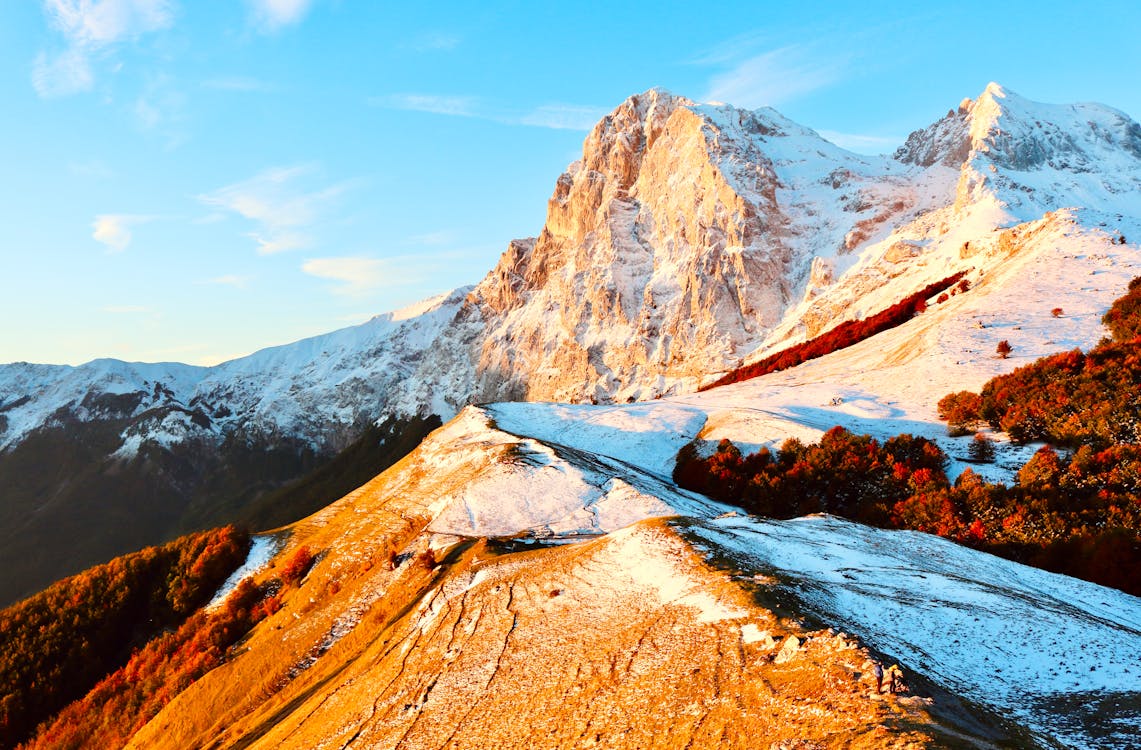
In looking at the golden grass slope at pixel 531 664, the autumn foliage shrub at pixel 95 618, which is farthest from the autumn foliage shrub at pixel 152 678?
the autumn foliage shrub at pixel 95 618

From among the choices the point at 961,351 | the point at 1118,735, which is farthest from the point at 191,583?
the point at 961,351

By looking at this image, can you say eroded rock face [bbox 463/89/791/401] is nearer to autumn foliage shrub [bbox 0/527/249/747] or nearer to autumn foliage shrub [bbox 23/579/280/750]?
autumn foliage shrub [bbox 0/527/249/747]

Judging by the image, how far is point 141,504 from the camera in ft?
620

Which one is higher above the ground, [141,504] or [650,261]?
[650,261]

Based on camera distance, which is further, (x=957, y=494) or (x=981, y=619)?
(x=957, y=494)

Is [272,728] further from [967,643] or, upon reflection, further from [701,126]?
[701,126]

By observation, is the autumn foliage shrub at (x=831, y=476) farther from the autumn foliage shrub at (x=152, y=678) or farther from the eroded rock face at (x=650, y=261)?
the eroded rock face at (x=650, y=261)

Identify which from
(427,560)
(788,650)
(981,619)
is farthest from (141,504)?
(981,619)

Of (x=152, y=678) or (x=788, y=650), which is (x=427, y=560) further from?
(x=788, y=650)

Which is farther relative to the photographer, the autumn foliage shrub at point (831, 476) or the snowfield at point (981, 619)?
the autumn foliage shrub at point (831, 476)

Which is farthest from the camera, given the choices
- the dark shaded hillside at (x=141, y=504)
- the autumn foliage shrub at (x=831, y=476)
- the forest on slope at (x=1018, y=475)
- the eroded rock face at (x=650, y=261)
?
the dark shaded hillside at (x=141, y=504)

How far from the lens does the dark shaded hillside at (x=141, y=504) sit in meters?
143

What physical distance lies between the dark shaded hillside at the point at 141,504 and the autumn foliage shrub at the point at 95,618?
381ft

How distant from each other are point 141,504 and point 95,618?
8173 inches
